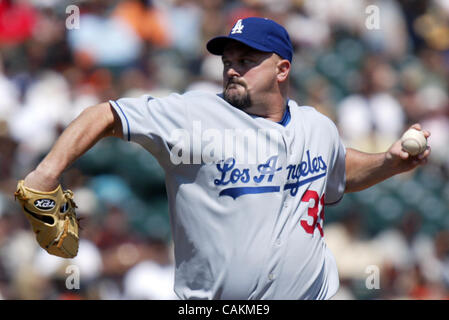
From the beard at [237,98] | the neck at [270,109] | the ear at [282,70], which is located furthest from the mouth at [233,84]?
the ear at [282,70]

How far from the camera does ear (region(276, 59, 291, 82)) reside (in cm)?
342

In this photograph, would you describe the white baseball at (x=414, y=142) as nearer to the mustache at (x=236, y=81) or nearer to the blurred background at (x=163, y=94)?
the mustache at (x=236, y=81)

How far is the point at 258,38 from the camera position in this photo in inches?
129

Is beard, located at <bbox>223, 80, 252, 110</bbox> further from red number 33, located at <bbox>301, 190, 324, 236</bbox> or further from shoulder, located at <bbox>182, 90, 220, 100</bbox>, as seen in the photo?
red number 33, located at <bbox>301, 190, 324, 236</bbox>

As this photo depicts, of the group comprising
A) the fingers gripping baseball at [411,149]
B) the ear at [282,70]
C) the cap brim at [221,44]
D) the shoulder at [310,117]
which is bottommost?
the fingers gripping baseball at [411,149]

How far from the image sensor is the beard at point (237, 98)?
328 cm

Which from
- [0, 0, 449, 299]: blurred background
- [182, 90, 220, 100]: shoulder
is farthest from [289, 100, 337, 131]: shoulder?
[0, 0, 449, 299]: blurred background

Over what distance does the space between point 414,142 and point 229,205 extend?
35.6 inches

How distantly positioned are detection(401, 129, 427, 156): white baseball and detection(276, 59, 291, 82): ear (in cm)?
61

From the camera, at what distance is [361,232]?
7.01 meters

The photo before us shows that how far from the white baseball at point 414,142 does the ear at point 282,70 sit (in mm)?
611

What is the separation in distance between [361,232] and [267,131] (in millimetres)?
3993

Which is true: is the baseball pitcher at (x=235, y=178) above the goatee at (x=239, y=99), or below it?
below
